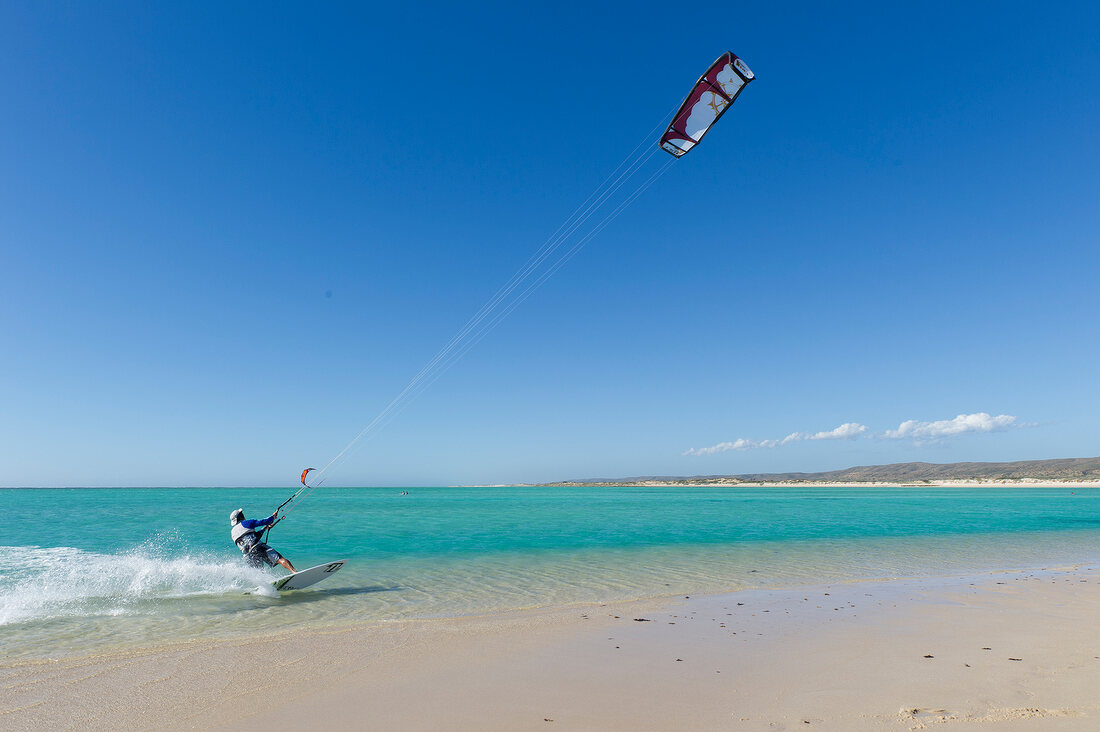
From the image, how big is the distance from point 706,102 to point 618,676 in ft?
28.2

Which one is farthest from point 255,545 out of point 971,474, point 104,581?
point 971,474

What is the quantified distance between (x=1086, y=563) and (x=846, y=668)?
42.8ft

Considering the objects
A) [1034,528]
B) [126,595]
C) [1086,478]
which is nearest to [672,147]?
[126,595]

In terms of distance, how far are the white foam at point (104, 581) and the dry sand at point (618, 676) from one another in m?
3.94

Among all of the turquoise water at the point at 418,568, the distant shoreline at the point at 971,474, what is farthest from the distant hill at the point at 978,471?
the turquoise water at the point at 418,568

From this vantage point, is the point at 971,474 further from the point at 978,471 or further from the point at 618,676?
the point at 618,676

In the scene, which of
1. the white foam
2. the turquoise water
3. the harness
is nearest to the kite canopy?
the turquoise water

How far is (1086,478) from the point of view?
102125 mm

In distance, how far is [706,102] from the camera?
9406mm

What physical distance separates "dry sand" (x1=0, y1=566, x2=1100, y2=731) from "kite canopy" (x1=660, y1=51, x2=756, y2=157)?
25.1ft

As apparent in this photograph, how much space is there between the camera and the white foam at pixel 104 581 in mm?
9867

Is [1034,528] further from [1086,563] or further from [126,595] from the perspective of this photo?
[126,595]

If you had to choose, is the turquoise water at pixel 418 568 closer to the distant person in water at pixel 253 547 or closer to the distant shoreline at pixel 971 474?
the distant person in water at pixel 253 547

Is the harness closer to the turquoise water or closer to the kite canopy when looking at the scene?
the turquoise water
